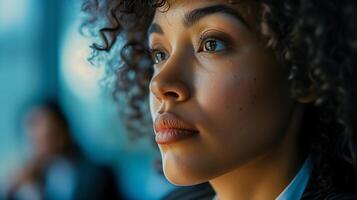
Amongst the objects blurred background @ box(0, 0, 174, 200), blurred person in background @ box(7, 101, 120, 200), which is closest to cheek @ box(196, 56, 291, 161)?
blurred person in background @ box(7, 101, 120, 200)

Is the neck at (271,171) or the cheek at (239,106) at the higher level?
the cheek at (239,106)

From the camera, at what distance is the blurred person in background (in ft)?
7.16

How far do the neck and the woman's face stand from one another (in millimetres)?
27

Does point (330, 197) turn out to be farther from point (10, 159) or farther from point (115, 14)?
point (10, 159)

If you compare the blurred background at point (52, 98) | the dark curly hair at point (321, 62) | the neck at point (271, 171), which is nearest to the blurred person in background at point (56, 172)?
the blurred background at point (52, 98)

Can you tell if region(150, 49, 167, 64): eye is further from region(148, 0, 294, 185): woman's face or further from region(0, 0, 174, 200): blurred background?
region(0, 0, 174, 200): blurred background

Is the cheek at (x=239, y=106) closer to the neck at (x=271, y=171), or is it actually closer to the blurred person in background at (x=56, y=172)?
the neck at (x=271, y=171)

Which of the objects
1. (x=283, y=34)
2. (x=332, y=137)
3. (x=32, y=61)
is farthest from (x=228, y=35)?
(x=32, y=61)

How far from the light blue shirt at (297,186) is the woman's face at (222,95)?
0.22 feet

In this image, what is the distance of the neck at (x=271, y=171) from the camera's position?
33.9 inches

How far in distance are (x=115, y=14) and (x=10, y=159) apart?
6.75ft

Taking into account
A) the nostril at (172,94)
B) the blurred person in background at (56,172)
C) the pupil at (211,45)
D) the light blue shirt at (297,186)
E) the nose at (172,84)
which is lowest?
the blurred person in background at (56,172)

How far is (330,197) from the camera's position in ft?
2.74

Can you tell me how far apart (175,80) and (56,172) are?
1.49 metres
